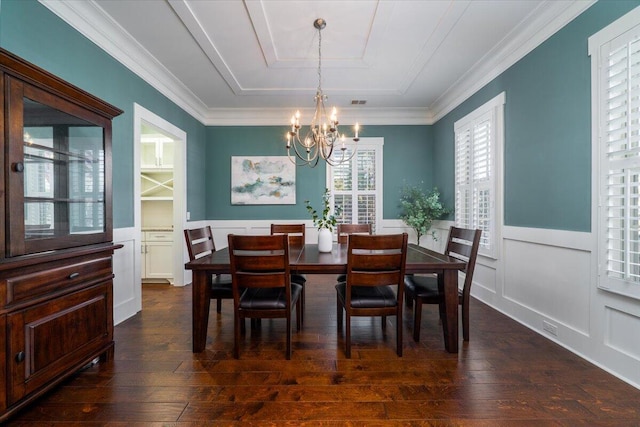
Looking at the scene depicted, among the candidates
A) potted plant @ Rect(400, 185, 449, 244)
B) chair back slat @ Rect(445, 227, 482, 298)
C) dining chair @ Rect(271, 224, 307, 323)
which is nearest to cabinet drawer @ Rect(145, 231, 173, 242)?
dining chair @ Rect(271, 224, 307, 323)

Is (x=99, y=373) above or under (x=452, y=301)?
under

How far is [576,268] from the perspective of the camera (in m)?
2.23

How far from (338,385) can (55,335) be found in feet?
5.60

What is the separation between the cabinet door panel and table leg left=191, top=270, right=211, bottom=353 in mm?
598

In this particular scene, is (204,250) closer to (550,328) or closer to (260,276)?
(260,276)

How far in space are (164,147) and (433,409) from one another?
4865 millimetres

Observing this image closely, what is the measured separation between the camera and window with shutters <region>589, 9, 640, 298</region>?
1815mm

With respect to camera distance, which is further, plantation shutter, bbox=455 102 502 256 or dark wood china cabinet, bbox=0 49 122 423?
plantation shutter, bbox=455 102 502 256

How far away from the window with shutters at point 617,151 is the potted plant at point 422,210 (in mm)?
2377

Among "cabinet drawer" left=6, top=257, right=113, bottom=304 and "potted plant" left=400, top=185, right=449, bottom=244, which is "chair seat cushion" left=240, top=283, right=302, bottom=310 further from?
"potted plant" left=400, top=185, right=449, bottom=244

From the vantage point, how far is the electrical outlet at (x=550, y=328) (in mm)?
2395

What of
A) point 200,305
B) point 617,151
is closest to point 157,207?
point 200,305

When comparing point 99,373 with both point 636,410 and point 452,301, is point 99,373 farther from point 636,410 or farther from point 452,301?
point 636,410

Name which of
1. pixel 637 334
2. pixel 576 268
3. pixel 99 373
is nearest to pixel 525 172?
pixel 576 268
